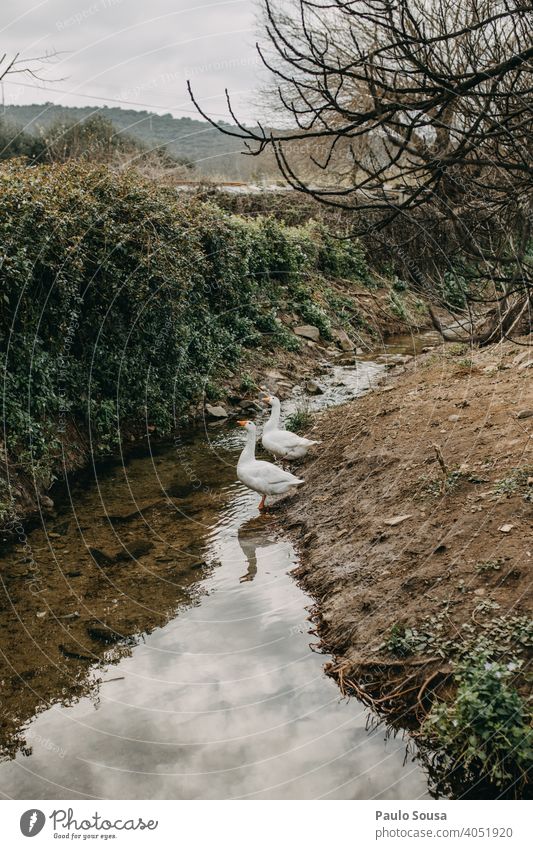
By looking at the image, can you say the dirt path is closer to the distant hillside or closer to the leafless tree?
the leafless tree

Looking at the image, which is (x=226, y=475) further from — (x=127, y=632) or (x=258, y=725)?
(x=258, y=725)

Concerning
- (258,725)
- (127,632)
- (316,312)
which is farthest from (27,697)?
(316,312)

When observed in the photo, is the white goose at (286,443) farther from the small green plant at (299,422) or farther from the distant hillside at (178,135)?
the distant hillside at (178,135)

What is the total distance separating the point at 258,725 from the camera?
5109 mm

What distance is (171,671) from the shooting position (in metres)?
5.88

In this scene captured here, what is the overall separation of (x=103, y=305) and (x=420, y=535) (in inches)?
309

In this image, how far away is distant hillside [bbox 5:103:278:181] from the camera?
102ft

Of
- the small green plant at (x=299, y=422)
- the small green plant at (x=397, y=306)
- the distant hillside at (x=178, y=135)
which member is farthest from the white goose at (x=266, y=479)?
the distant hillside at (x=178, y=135)

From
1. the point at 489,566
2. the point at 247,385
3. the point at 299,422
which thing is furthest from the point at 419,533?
the point at 247,385

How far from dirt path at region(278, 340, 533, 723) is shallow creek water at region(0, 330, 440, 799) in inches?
14.3

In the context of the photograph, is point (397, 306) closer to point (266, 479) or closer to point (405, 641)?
point (266, 479)

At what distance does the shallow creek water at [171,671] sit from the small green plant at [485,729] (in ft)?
0.97

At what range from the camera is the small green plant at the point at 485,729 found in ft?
13.5
